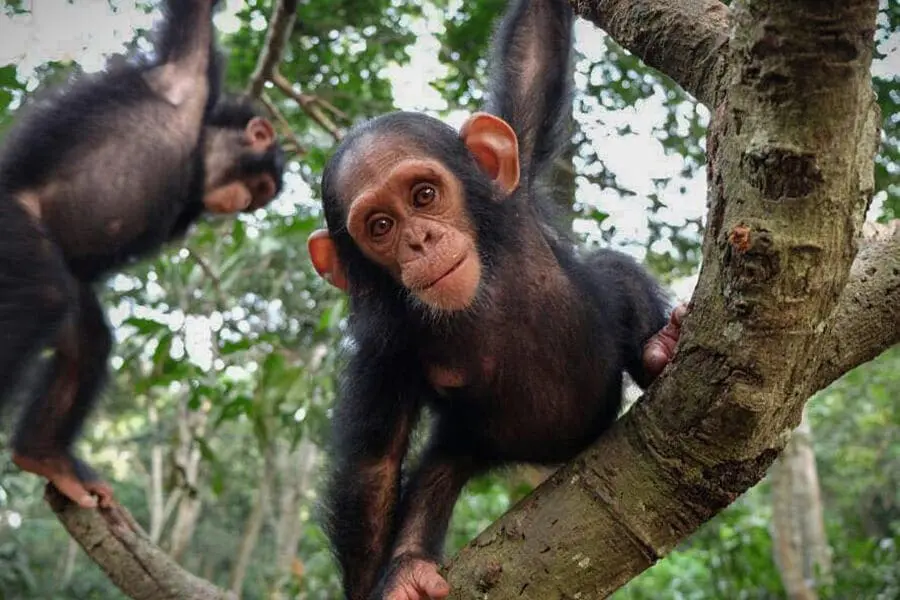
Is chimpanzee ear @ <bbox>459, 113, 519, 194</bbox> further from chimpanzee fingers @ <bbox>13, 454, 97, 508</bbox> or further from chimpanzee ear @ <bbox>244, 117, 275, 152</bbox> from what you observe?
chimpanzee ear @ <bbox>244, 117, 275, 152</bbox>

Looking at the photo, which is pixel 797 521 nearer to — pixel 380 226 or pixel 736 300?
pixel 380 226

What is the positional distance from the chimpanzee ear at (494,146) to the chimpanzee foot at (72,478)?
1.84 metres

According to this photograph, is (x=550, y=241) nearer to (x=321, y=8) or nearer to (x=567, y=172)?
(x=567, y=172)

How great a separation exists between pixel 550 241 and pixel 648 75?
1.11 meters

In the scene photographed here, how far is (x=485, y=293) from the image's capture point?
2.21 meters

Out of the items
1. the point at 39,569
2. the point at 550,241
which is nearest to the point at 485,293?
the point at 550,241

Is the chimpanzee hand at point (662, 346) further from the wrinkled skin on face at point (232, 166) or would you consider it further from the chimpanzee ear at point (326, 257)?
the wrinkled skin on face at point (232, 166)

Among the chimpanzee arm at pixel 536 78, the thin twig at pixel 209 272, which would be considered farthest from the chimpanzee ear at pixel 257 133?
the chimpanzee arm at pixel 536 78

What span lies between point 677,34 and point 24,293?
2.28m

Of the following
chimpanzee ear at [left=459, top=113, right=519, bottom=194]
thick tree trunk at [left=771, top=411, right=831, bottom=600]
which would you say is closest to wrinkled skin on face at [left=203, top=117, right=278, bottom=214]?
chimpanzee ear at [left=459, top=113, right=519, bottom=194]

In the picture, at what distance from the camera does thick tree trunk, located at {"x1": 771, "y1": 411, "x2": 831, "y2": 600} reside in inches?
239

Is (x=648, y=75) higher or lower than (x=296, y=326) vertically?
higher

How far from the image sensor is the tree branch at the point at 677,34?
186 centimetres

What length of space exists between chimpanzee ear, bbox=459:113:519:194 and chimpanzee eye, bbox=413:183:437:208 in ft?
0.77
